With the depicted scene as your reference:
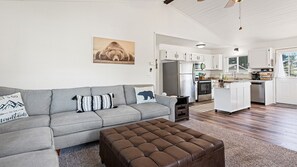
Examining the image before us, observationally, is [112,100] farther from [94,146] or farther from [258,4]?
[258,4]

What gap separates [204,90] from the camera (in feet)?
20.6

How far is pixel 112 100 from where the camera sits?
3082mm

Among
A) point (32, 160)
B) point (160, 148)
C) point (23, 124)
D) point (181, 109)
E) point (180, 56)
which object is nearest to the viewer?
point (32, 160)

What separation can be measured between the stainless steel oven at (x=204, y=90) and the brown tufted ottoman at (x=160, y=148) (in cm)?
444

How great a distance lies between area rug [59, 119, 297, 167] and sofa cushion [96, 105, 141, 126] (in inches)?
18.2

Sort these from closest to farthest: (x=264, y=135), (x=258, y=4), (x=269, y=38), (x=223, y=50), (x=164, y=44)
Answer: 1. (x=264, y=135)
2. (x=258, y=4)
3. (x=269, y=38)
4. (x=164, y=44)
5. (x=223, y=50)

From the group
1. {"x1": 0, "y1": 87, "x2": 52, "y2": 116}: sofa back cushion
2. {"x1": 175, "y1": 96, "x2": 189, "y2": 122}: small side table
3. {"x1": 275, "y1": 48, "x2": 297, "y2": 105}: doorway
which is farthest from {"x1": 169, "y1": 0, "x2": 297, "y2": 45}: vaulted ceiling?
{"x1": 0, "y1": 87, "x2": 52, "y2": 116}: sofa back cushion

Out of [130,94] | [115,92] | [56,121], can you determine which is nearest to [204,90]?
[130,94]

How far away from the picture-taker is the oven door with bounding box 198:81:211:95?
20.2 feet

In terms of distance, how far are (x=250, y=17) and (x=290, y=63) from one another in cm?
250

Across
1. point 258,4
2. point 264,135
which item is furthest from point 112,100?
point 258,4

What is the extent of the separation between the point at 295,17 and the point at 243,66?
2.79 m

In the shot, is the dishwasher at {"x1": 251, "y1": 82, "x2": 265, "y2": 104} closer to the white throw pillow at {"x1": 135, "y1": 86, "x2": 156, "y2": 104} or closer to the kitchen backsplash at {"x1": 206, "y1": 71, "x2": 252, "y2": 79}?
the kitchen backsplash at {"x1": 206, "y1": 71, "x2": 252, "y2": 79}

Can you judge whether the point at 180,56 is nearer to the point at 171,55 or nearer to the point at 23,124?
the point at 171,55
